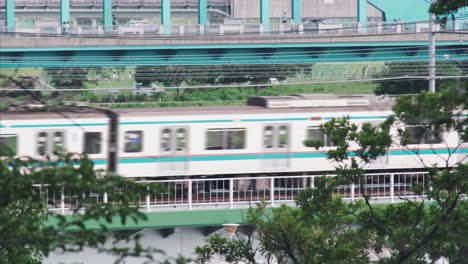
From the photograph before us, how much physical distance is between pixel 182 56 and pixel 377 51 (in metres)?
8.12

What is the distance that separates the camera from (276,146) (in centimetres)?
2394

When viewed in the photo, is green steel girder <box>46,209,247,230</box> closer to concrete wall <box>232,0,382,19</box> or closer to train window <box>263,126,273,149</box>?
train window <box>263,126,273,149</box>

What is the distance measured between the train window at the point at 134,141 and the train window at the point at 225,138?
4.44ft

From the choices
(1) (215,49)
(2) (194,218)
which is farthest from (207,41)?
(2) (194,218)

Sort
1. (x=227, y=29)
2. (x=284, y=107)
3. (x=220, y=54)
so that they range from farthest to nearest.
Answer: (x=227, y=29), (x=220, y=54), (x=284, y=107)

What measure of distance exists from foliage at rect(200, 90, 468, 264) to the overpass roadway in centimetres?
2907

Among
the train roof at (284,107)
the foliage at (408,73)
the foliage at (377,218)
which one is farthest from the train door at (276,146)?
the foliage at (408,73)

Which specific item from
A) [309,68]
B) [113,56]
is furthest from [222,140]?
[309,68]

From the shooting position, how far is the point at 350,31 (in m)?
48.3

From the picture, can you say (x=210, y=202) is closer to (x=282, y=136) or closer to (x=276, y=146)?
(x=276, y=146)

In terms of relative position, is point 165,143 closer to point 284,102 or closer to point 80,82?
point 284,102

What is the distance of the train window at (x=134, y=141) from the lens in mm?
23125

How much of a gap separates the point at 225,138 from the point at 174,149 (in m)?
1.20

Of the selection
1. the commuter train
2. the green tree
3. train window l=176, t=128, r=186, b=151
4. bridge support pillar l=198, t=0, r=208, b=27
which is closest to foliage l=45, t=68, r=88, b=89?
the green tree
